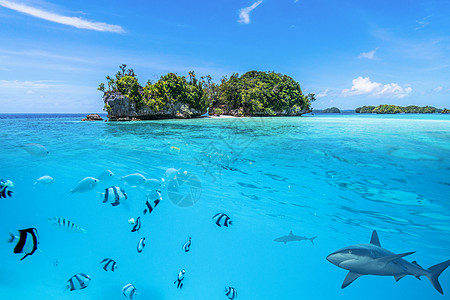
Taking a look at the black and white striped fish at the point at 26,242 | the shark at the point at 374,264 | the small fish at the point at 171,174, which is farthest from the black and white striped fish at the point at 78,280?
the small fish at the point at 171,174

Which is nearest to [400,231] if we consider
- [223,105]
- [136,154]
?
[136,154]

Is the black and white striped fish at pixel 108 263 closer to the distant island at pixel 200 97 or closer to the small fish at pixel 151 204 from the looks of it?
the small fish at pixel 151 204

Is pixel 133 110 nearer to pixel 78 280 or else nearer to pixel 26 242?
pixel 78 280

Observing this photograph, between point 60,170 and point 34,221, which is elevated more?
point 60,170

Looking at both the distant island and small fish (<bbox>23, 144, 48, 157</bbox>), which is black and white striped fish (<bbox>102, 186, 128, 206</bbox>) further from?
the distant island

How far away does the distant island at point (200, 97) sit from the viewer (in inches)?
1779

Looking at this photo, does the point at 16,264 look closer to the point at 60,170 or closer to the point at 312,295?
the point at 60,170

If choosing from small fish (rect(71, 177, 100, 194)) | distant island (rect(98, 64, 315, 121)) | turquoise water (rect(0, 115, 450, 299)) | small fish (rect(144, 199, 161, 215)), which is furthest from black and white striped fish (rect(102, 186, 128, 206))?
distant island (rect(98, 64, 315, 121))

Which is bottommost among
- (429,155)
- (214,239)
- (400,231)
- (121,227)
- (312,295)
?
(312,295)

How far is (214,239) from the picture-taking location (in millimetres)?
7023

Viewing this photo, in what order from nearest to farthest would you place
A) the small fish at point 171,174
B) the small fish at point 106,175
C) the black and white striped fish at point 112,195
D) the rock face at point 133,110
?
1. the black and white striped fish at point 112,195
2. the small fish at point 106,175
3. the small fish at point 171,174
4. the rock face at point 133,110

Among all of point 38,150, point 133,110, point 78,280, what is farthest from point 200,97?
point 78,280

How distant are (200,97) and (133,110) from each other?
1876 centimetres

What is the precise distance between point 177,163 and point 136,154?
321 cm
